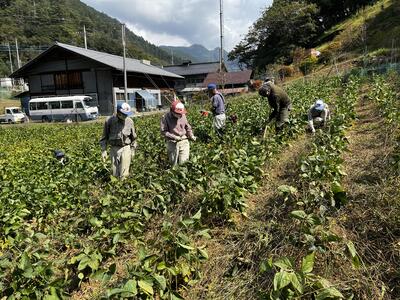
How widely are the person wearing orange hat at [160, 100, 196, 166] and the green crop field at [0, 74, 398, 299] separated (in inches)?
18.0

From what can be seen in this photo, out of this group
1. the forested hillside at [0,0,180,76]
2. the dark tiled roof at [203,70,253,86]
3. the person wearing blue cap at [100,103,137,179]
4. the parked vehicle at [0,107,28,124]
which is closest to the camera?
the person wearing blue cap at [100,103,137,179]

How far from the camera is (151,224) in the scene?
14.8 ft

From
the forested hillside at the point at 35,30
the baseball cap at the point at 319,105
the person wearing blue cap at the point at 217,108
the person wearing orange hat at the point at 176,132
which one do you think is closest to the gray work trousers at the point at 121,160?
the person wearing orange hat at the point at 176,132

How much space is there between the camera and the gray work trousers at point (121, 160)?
598cm

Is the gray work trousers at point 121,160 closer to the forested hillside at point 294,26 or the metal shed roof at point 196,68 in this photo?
the forested hillside at point 294,26

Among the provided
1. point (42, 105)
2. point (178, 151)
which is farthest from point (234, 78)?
point (178, 151)

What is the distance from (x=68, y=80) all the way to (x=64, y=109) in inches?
176

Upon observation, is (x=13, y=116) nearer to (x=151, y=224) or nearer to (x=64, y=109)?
(x=64, y=109)

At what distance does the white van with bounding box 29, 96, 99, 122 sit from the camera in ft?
88.1

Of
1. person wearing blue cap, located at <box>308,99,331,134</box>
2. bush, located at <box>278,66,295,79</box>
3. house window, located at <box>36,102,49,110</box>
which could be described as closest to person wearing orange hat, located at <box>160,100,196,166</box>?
person wearing blue cap, located at <box>308,99,331,134</box>

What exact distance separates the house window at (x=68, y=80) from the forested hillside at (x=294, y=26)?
67.2 feet

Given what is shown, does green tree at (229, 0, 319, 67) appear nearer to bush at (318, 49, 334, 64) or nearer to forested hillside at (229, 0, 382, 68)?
forested hillside at (229, 0, 382, 68)

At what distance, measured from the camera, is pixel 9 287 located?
10.1 ft

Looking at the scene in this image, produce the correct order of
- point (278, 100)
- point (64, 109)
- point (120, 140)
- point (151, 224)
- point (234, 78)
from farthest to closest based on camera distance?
point (234, 78), point (64, 109), point (278, 100), point (120, 140), point (151, 224)
